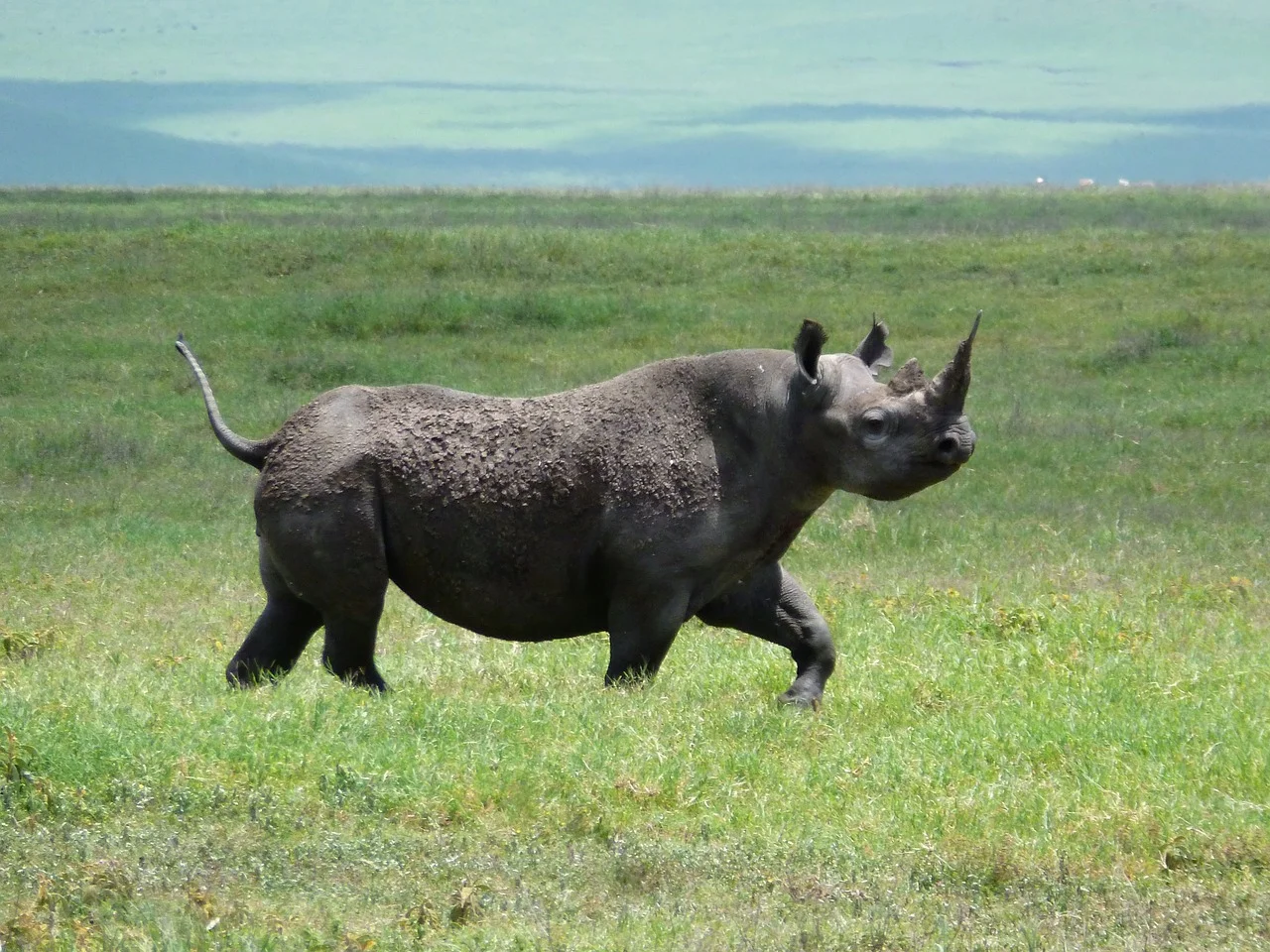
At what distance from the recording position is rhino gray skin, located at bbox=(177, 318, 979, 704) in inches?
310

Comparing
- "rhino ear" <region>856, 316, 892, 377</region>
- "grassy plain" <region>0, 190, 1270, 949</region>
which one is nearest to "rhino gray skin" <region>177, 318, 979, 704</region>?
"rhino ear" <region>856, 316, 892, 377</region>

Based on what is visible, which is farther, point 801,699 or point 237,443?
point 237,443

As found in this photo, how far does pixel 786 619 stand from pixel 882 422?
1.19 metres

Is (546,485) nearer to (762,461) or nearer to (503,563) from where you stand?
(503,563)

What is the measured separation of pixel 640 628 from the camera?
795 cm

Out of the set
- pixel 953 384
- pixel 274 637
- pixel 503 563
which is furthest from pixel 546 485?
pixel 953 384

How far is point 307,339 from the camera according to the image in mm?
25812

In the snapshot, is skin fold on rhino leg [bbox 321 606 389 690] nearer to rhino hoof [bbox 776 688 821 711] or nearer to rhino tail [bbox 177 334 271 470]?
rhino tail [bbox 177 334 271 470]

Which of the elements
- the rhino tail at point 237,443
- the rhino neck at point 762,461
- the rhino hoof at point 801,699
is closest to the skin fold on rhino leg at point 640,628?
the rhino neck at point 762,461

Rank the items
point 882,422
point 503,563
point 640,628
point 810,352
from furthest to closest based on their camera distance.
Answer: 1. point 503,563
2. point 640,628
3. point 810,352
4. point 882,422

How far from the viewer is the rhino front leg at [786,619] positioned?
27.1 ft

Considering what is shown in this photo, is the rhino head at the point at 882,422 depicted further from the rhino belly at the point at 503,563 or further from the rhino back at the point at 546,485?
the rhino belly at the point at 503,563

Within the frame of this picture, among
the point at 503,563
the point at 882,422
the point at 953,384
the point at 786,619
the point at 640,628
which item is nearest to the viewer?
the point at 953,384

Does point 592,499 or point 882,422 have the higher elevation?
point 882,422
